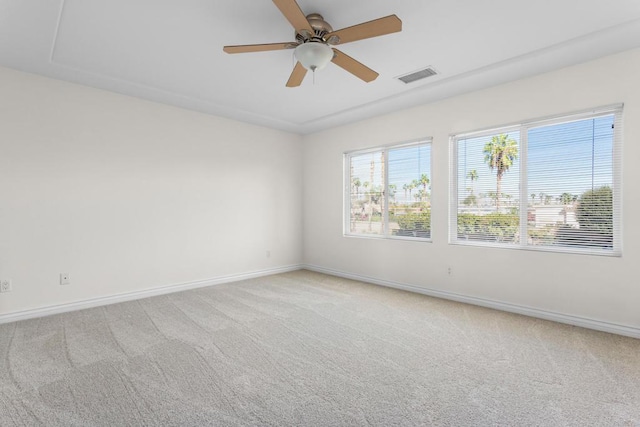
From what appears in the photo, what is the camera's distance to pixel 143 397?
1966mm

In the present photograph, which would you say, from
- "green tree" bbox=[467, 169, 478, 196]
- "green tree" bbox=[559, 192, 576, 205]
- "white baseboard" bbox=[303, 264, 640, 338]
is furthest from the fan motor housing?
"white baseboard" bbox=[303, 264, 640, 338]

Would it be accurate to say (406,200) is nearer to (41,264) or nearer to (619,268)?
(619,268)

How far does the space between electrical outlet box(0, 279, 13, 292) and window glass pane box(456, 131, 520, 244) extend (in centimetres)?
516

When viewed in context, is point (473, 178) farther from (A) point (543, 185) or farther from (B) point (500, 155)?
(A) point (543, 185)

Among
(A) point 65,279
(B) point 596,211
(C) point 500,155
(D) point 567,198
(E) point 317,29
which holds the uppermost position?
(E) point 317,29

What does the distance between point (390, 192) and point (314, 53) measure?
112 inches

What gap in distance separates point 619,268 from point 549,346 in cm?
108

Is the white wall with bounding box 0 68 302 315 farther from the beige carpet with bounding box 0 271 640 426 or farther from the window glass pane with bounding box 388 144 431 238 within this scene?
the window glass pane with bounding box 388 144 431 238

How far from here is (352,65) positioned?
106 inches

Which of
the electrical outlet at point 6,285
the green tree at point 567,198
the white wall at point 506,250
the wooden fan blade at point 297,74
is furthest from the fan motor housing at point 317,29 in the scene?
the electrical outlet at point 6,285

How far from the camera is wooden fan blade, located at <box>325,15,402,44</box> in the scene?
2.02 m

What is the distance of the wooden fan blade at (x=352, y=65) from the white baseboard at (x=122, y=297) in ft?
11.9

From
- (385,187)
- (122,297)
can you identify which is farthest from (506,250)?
(122,297)

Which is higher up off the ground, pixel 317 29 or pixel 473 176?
pixel 317 29
